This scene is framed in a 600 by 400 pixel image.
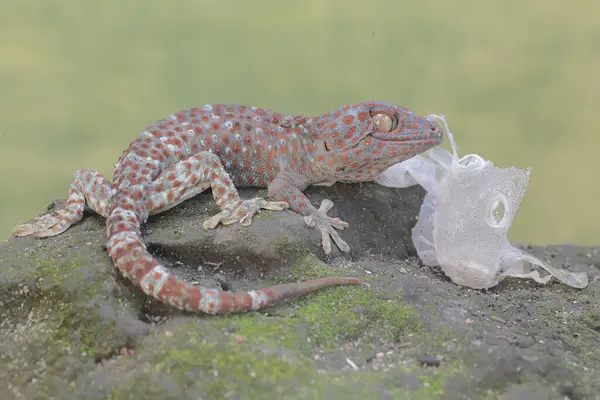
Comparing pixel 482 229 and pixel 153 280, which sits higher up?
pixel 153 280

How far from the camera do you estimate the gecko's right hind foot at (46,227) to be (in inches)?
132

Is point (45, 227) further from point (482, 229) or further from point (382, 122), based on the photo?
point (482, 229)

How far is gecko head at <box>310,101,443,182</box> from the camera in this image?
380cm

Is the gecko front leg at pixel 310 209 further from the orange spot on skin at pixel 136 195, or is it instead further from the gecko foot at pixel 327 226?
the orange spot on skin at pixel 136 195

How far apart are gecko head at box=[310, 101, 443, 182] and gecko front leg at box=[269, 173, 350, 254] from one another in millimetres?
300

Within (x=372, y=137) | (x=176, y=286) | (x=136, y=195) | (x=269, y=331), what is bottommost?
Answer: (x=269, y=331)

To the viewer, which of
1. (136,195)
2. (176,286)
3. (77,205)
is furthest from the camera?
(77,205)

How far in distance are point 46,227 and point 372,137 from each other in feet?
7.32

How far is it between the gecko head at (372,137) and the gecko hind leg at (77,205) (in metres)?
1.47

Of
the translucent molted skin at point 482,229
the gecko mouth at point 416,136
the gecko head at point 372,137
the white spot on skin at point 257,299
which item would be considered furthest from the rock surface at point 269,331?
the gecko mouth at point 416,136

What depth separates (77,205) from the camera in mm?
3518

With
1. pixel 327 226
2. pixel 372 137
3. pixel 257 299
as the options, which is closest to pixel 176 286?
pixel 257 299

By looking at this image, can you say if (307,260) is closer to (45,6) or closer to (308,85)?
(308,85)

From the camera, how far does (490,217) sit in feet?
12.1
